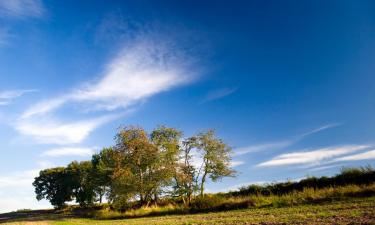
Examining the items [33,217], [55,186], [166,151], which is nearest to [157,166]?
[166,151]

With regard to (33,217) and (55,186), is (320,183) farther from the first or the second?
(55,186)

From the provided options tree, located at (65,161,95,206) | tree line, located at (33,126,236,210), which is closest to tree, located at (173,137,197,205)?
tree line, located at (33,126,236,210)

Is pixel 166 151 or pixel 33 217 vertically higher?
pixel 166 151

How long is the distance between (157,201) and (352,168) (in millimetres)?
25967

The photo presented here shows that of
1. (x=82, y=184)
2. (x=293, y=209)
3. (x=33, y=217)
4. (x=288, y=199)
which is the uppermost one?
(x=82, y=184)

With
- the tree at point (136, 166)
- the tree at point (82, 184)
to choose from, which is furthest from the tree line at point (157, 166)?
the tree at point (82, 184)

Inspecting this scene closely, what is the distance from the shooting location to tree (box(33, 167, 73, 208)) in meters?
71.8

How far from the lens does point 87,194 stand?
70.8 metres

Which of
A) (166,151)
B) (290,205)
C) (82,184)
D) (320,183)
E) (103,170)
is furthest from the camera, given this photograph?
(82,184)

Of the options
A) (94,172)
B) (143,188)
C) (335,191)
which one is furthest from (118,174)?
(335,191)

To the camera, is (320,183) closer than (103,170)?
Yes

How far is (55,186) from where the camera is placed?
73.7 m

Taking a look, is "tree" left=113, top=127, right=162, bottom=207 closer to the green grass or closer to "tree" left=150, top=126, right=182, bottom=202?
"tree" left=150, top=126, right=182, bottom=202

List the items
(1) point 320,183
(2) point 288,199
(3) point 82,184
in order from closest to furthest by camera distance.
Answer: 1. (2) point 288,199
2. (1) point 320,183
3. (3) point 82,184
